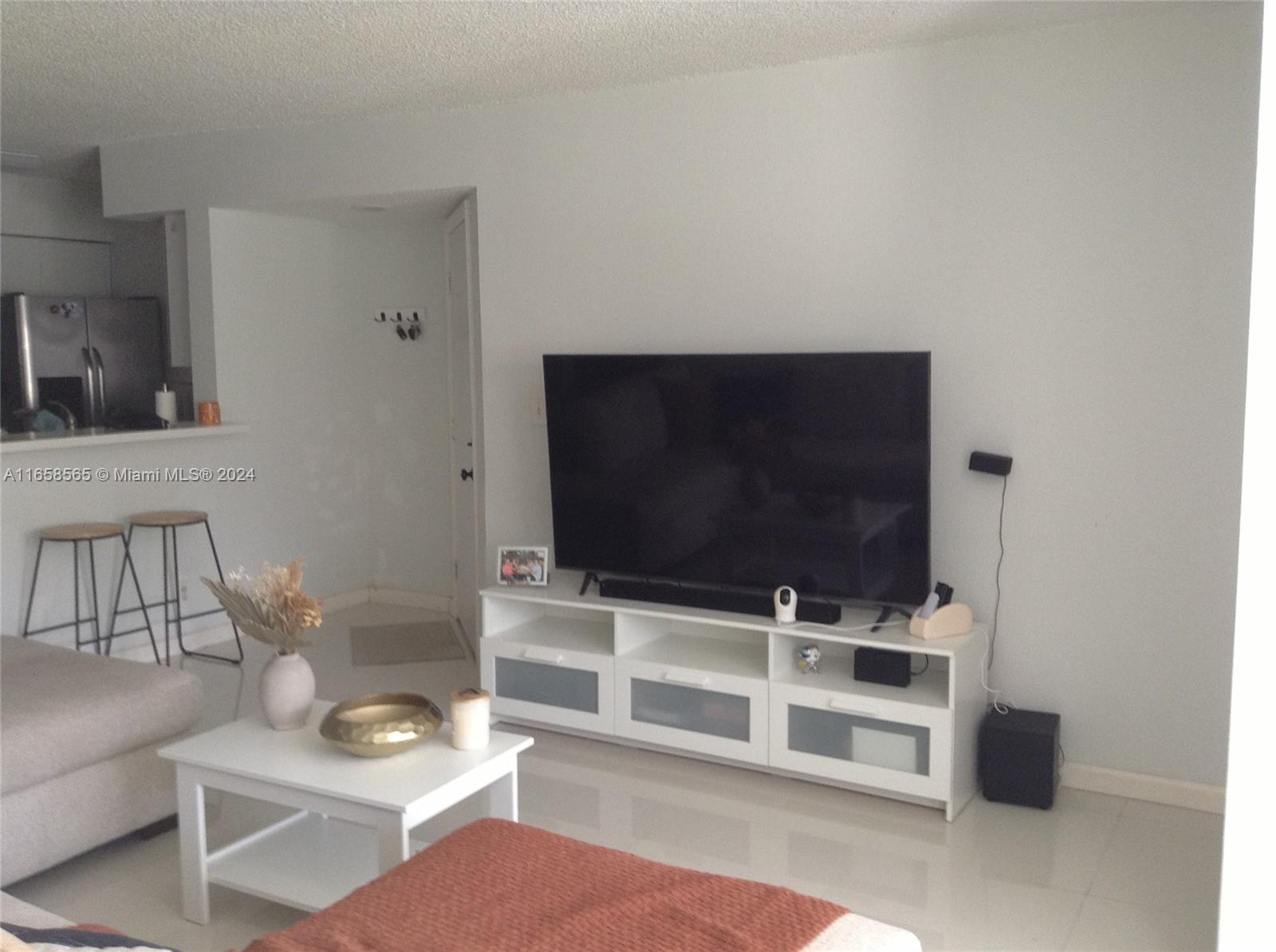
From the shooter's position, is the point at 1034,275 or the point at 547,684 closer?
the point at 1034,275

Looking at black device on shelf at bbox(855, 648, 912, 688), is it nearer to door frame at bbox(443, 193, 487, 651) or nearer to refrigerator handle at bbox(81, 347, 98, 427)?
door frame at bbox(443, 193, 487, 651)

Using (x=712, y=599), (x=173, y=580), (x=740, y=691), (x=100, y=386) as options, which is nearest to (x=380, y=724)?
(x=740, y=691)

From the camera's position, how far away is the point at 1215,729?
3373mm

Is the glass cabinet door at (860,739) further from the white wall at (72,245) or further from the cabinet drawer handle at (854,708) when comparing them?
the white wall at (72,245)

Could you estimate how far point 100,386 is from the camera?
21.1ft

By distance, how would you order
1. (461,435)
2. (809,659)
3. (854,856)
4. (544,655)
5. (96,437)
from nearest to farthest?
(854,856)
(809,659)
(544,655)
(96,437)
(461,435)

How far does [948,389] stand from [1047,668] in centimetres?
98

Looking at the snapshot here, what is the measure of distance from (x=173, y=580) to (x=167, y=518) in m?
0.51

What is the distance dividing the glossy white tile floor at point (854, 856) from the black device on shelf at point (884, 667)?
1.26 ft

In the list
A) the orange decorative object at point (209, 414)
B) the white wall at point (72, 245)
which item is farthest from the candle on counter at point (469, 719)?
the white wall at point (72, 245)

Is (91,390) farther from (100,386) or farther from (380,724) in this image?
(380,724)

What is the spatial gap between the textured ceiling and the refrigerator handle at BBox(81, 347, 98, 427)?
1.99 m

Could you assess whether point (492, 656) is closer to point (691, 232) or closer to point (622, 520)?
point (622, 520)

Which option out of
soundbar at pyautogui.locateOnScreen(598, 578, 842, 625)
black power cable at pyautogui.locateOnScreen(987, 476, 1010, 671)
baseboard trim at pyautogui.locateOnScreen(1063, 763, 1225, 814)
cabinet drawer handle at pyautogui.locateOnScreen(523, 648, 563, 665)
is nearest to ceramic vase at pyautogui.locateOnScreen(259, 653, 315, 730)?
cabinet drawer handle at pyautogui.locateOnScreen(523, 648, 563, 665)
